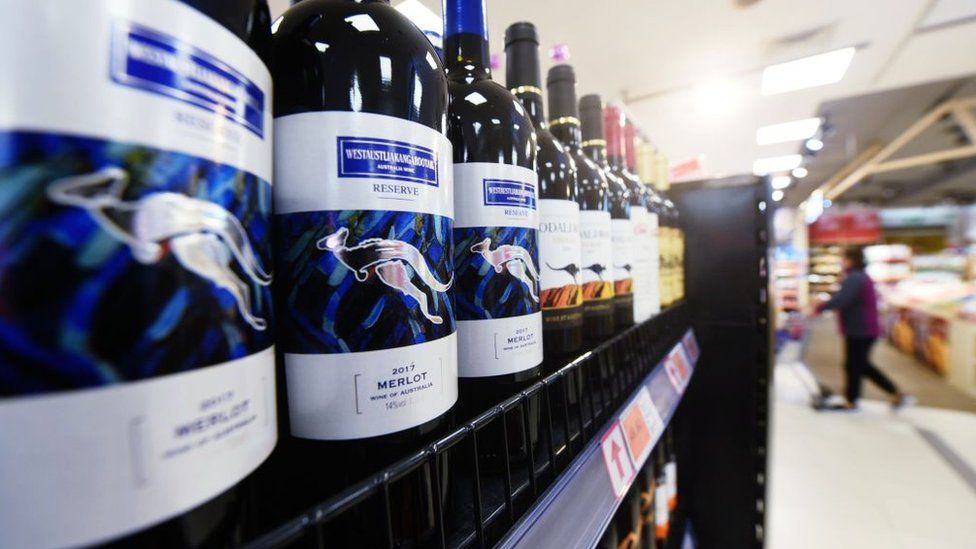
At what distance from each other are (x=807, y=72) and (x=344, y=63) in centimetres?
319

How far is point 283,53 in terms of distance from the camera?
0.92 feet

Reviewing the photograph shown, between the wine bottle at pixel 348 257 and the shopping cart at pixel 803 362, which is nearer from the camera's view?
the wine bottle at pixel 348 257

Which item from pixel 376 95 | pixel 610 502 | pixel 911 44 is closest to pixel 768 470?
pixel 610 502

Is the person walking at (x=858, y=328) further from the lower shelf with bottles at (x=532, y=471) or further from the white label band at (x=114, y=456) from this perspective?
the white label band at (x=114, y=456)

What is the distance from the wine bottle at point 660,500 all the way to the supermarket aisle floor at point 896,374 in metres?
4.15

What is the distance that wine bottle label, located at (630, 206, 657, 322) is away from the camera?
2.63 ft

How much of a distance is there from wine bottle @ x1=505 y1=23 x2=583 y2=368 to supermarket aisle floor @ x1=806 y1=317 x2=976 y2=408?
4.81 metres

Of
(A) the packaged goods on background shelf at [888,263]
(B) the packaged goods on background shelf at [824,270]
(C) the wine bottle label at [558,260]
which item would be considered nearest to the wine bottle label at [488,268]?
(C) the wine bottle label at [558,260]

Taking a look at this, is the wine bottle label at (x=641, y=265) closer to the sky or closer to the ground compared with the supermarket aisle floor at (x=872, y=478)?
closer to the sky

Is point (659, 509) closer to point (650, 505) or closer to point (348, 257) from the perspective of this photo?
point (650, 505)

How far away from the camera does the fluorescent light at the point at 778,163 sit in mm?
5137

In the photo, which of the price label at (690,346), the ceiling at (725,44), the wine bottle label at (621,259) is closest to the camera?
the wine bottle label at (621,259)

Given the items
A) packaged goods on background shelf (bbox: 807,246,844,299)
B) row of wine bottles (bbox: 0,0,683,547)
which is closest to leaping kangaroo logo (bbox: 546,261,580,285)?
row of wine bottles (bbox: 0,0,683,547)

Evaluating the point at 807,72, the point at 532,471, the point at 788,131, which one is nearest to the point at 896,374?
the point at 788,131
